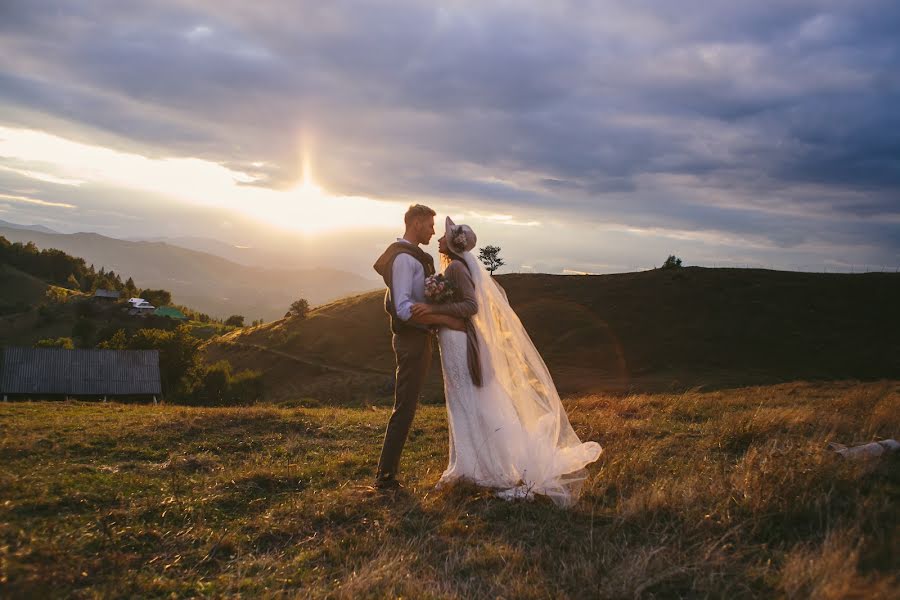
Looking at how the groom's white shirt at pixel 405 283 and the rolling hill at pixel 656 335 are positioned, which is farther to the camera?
the rolling hill at pixel 656 335

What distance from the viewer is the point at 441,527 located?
5.17m

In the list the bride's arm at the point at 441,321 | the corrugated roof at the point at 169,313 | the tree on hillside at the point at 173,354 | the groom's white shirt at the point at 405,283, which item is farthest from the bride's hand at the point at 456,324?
the corrugated roof at the point at 169,313

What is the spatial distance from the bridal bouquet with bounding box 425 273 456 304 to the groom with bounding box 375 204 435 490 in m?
0.19

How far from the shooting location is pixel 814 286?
69625 mm

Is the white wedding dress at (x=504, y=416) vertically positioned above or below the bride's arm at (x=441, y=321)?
below

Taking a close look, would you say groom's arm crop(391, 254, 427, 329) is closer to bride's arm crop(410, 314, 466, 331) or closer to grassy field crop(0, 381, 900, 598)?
bride's arm crop(410, 314, 466, 331)

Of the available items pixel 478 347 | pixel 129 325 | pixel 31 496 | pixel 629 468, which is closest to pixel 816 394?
pixel 629 468

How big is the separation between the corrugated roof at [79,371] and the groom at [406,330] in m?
45.8

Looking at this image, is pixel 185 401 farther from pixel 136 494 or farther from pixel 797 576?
pixel 797 576

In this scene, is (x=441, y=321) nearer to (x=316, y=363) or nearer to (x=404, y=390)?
(x=404, y=390)

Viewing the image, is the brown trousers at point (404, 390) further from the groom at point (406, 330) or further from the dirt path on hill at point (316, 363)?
the dirt path on hill at point (316, 363)

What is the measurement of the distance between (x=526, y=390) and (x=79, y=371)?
48138mm

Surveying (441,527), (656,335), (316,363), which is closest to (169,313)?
(316,363)

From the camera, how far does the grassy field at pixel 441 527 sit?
3.86 m
